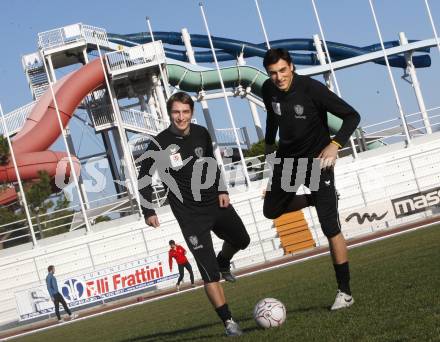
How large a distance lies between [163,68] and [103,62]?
3316 millimetres

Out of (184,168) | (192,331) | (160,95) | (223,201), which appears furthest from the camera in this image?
(160,95)

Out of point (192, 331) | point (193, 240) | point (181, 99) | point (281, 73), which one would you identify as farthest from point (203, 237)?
point (281, 73)

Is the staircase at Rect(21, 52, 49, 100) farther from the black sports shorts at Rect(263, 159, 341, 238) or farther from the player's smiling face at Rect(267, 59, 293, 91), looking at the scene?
the player's smiling face at Rect(267, 59, 293, 91)

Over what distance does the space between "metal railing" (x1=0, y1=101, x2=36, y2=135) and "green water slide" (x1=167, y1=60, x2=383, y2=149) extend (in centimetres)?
706

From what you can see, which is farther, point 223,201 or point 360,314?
point 223,201

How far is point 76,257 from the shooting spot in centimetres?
3306

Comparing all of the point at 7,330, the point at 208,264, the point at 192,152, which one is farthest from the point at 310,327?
the point at 7,330

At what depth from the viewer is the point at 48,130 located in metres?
37.3

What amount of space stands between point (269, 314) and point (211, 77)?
3604 centimetres

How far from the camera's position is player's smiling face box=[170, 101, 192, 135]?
8.18 metres

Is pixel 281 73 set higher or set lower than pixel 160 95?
lower

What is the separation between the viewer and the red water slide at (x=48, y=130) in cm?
3734

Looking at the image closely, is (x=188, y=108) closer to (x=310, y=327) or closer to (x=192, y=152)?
(x=192, y=152)

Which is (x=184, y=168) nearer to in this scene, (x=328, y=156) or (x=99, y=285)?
(x=328, y=156)
